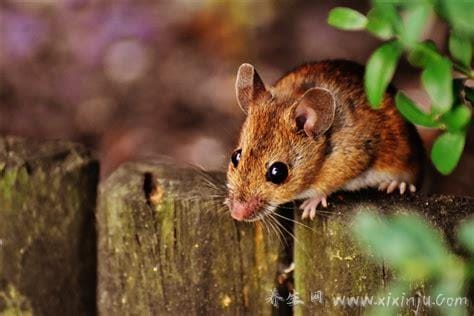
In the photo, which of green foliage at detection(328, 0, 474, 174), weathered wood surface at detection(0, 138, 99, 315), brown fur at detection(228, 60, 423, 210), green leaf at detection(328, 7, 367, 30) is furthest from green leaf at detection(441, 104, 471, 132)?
weathered wood surface at detection(0, 138, 99, 315)

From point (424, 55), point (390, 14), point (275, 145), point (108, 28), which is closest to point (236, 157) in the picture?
point (275, 145)

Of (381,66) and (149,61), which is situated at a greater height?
(381,66)

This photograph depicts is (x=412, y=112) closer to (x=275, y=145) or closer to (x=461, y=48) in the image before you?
(x=461, y=48)

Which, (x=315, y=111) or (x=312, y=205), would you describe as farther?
(x=315, y=111)

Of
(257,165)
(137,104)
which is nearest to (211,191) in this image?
(257,165)

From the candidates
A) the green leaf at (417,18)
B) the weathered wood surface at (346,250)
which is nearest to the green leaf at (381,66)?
the green leaf at (417,18)

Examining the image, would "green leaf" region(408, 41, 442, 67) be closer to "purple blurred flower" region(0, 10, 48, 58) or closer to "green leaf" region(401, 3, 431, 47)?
"green leaf" region(401, 3, 431, 47)
